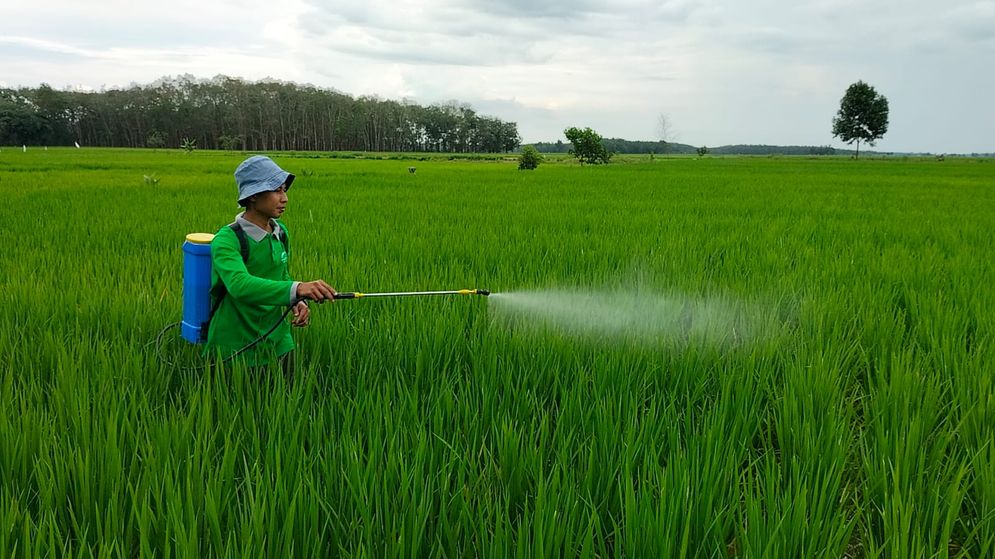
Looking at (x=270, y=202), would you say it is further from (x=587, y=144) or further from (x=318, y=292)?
(x=587, y=144)

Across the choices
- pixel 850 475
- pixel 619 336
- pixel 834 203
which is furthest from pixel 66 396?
pixel 834 203

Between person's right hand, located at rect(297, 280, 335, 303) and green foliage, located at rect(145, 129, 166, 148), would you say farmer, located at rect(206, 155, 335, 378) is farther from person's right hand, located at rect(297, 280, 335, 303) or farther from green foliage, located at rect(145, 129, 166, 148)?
green foliage, located at rect(145, 129, 166, 148)

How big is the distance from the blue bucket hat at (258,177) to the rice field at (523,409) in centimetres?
62

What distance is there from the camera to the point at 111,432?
1.47 meters

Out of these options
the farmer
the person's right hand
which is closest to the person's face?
the farmer

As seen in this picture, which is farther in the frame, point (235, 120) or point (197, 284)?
point (235, 120)

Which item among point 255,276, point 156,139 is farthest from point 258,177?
point 156,139

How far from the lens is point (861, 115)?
2482 inches

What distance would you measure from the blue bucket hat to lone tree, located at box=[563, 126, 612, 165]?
1356 inches

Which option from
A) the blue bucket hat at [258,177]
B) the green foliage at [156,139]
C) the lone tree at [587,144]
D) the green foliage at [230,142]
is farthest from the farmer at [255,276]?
the green foliage at [156,139]

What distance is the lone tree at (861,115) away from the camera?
6253 centimetres

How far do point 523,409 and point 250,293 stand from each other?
3.09 ft

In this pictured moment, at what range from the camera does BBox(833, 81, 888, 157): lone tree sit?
205ft

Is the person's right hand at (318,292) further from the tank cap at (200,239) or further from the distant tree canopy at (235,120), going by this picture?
the distant tree canopy at (235,120)
